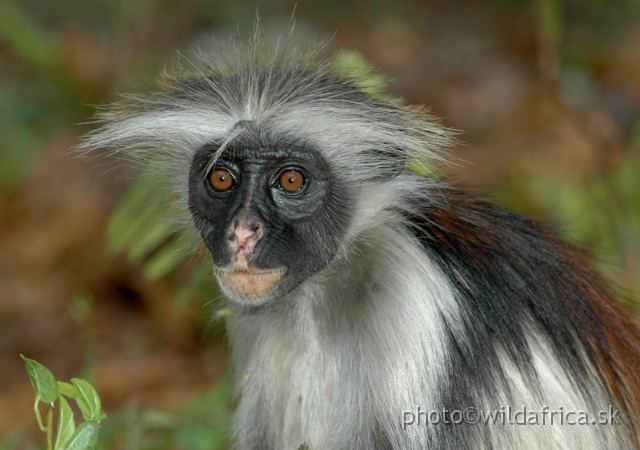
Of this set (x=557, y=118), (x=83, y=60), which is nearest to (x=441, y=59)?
(x=557, y=118)

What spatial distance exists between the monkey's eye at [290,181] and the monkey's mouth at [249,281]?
366 millimetres

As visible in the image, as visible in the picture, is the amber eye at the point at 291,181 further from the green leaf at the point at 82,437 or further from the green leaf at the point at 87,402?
the green leaf at the point at 82,437

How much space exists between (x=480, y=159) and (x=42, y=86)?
5573mm

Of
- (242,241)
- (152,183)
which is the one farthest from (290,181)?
(152,183)

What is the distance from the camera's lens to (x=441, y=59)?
46.2 ft

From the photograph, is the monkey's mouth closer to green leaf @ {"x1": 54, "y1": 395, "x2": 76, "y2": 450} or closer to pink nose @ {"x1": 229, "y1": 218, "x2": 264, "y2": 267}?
pink nose @ {"x1": 229, "y1": 218, "x2": 264, "y2": 267}

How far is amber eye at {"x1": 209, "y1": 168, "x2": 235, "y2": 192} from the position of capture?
472cm

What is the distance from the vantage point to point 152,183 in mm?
6438

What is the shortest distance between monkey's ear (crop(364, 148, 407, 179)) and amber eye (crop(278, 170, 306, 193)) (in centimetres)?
39

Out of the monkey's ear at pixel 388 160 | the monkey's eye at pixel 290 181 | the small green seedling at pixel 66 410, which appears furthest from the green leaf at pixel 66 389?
the monkey's ear at pixel 388 160

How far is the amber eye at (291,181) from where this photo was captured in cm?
465

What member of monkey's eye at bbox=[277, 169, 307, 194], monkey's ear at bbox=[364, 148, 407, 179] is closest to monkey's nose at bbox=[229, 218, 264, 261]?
monkey's eye at bbox=[277, 169, 307, 194]

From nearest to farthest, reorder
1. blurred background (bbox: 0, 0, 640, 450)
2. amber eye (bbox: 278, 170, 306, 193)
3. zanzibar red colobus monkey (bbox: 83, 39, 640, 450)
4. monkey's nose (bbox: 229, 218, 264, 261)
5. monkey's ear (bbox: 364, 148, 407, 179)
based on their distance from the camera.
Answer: monkey's nose (bbox: 229, 218, 264, 261) → zanzibar red colobus monkey (bbox: 83, 39, 640, 450) → amber eye (bbox: 278, 170, 306, 193) → monkey's ear (bbox: 364, 148, 407, 179) → blurred background (bbox: 0, 0, 640, 450)

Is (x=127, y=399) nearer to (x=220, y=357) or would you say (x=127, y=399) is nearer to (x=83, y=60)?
(x=220, y=357)
